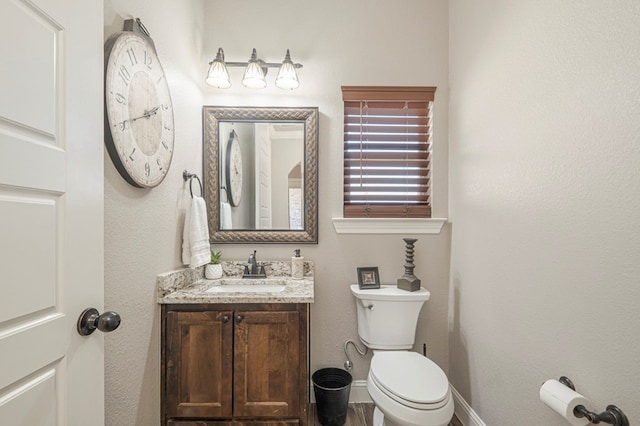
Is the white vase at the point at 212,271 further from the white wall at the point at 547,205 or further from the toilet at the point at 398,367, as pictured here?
the white wall at the point at 547,205

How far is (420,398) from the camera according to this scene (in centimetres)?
133

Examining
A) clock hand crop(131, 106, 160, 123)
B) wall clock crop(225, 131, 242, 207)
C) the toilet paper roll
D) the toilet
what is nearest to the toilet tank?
the toilet

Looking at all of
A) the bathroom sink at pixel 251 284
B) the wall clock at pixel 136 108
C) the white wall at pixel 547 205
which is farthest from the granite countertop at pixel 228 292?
the white wall at pixel 547 205

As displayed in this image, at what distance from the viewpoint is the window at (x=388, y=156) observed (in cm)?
215

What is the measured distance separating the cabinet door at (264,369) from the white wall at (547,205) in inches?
41.1

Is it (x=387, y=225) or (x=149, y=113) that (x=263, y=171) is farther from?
(x=387, y=225)

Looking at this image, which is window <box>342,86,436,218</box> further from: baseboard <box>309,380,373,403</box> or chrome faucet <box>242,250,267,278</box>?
baseboard <box>309,380,373,403</box>

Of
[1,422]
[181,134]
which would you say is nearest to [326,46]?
[181,134]

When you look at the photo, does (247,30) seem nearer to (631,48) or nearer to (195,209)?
(195,209)

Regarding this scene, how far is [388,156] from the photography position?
2.17 metres

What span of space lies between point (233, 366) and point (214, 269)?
25.4 inches

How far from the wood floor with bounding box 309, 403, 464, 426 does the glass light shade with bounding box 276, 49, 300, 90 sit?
2168 millimetres

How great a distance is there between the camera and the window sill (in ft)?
6.92

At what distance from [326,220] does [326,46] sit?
123 cm
